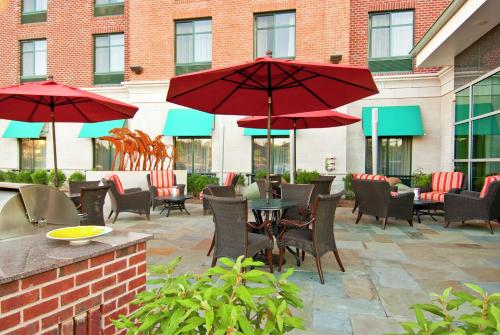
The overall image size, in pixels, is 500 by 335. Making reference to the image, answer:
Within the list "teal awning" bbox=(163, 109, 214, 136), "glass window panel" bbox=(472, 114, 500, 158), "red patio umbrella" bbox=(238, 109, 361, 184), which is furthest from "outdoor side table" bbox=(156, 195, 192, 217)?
"glass window panel" bbox=(472, 114, 500, 158)

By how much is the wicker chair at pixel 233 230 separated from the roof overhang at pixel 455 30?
6285 mm

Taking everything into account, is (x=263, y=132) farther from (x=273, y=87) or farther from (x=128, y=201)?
(x=273, y=87)

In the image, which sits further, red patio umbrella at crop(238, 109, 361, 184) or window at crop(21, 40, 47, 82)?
window at crop(21, 40, 47, 82)

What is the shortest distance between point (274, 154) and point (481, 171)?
21.0 feet

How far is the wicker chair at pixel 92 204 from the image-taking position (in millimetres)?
5312

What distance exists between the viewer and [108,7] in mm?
14180

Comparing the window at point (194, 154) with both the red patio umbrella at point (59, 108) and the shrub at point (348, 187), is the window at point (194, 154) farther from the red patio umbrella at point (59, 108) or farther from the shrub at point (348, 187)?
the red patio umbrella at point (59, 108)

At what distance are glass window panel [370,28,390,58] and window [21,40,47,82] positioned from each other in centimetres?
1372

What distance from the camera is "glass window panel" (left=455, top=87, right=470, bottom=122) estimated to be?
9.26 meters

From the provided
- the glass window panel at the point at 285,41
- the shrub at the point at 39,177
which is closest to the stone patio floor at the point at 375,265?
the glass window panel at the point at 285,41

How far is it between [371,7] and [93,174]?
10436 millimetres

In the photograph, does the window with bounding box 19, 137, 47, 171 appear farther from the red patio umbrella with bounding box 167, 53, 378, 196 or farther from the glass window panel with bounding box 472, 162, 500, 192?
the glass window panel with bounding box 472, 162, 500, 192

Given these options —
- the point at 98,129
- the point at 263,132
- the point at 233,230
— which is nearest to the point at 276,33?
the point at 263,132

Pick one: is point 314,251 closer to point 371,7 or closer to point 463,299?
point 463,299
